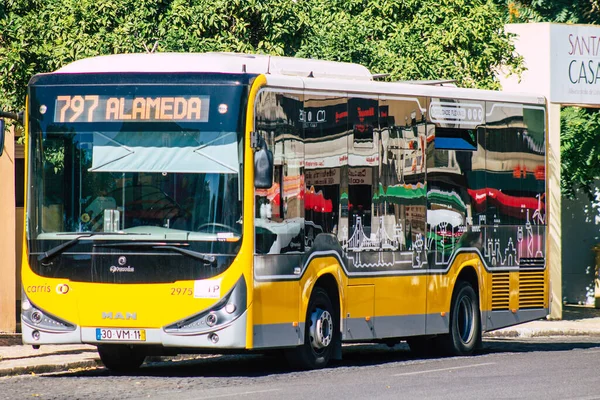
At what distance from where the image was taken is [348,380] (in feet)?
48.0

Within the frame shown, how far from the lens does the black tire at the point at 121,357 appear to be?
1592cm

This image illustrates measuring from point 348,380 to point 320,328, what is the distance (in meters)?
1.11

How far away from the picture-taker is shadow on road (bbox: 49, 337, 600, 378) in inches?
615

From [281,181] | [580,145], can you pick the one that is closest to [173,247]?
[281,181]

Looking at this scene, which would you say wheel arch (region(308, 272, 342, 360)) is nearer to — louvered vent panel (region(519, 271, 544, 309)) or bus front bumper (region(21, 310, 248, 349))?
bus front bumper (region(21, 310, 248, 349))

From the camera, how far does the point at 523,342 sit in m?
22.7

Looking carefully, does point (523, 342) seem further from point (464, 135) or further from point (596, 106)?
point (596, 106)

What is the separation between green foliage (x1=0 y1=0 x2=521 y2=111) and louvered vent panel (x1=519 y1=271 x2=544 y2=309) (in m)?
5.08

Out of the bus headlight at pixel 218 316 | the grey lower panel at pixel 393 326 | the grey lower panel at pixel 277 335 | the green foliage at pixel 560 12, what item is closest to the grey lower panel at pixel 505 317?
the grey lower panel at pixel 393 326

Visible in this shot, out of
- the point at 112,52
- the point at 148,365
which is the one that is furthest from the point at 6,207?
the point at 148,365

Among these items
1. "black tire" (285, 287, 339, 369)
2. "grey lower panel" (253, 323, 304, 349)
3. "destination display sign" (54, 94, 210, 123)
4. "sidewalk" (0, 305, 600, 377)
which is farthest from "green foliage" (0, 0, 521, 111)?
"grey lower panel" (253, 323, 304, 349)

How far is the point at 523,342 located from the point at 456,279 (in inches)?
186

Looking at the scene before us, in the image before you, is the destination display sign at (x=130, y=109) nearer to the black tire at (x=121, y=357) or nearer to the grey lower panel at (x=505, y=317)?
the black tire at (x=121, y=357)

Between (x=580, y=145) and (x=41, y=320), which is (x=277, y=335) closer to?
(x=41, y=320)
